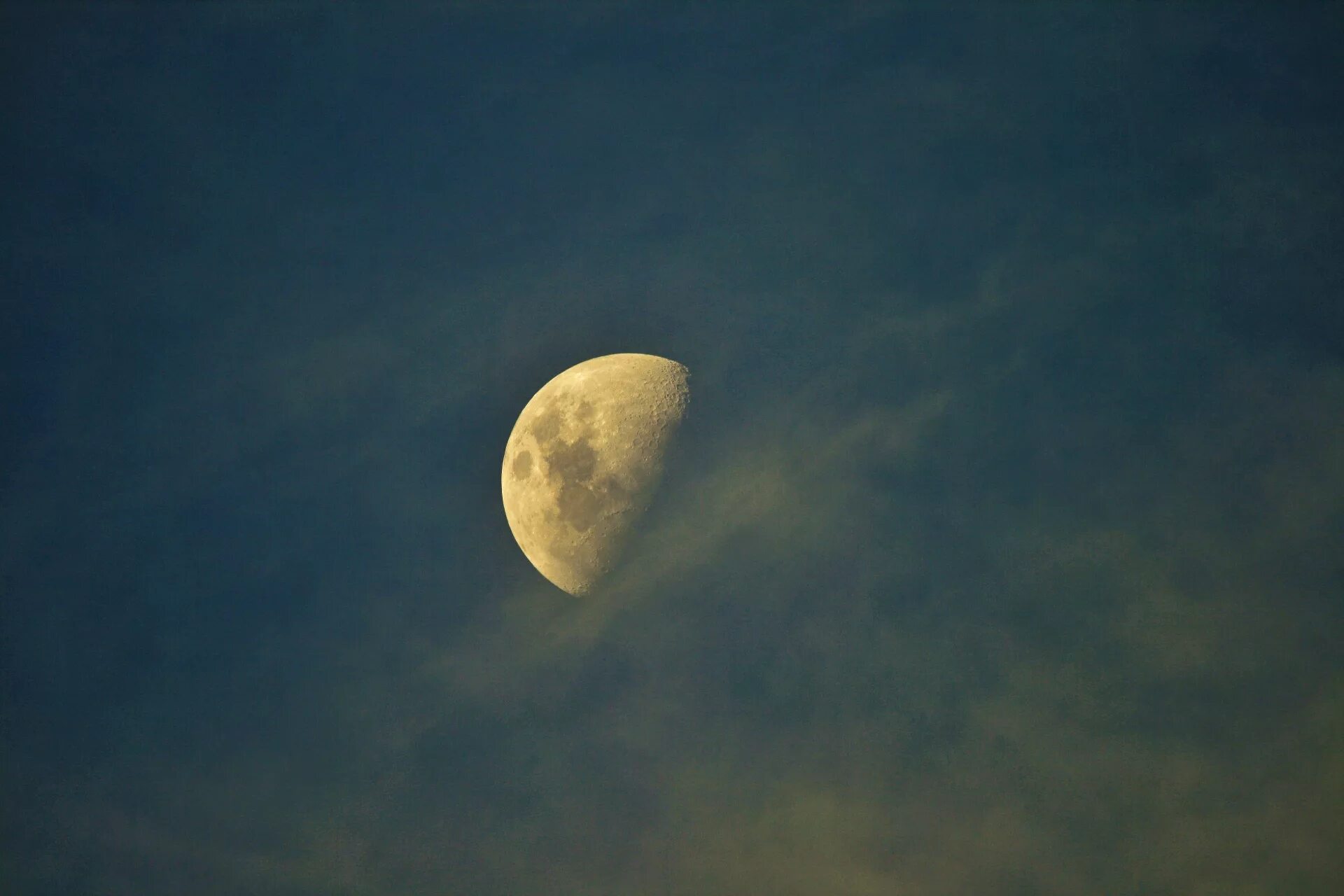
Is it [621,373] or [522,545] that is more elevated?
[621,373]

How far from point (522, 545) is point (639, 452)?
110 inches

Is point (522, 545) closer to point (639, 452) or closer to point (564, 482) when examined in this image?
point (564, 482)

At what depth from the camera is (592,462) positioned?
14.6 metres

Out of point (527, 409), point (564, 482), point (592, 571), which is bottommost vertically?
point (592, 571)

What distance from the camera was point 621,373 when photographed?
15234 millimetres

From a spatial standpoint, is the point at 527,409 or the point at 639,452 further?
the point at 527,409

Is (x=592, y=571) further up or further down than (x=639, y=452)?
A: further down

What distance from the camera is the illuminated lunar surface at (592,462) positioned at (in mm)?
14586

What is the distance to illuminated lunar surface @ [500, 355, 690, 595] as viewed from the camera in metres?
14.6

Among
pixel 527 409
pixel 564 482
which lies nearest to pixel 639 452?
pixel 564 482

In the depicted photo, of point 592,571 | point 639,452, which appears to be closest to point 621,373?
point 639,452

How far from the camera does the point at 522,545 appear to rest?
15578mm

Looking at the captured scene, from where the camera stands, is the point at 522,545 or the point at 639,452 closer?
the point at 639,452

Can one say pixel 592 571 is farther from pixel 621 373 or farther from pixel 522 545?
pixel 621 373
